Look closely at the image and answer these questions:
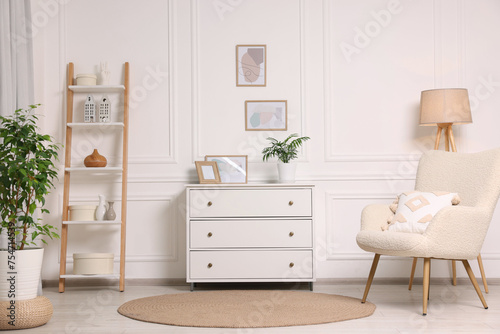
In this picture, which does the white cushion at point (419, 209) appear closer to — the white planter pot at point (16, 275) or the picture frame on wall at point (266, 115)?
the picture frame on wall at point (266, 115)

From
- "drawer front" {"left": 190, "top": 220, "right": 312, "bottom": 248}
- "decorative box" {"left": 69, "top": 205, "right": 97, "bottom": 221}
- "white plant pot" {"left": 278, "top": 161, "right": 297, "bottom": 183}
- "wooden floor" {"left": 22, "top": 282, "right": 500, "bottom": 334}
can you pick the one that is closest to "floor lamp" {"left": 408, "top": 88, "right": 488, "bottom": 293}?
"wooden floor" {"left": 22, "top": 282, "right": 500, "bottom": 334}

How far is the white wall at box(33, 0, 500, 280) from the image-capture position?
4.22 metres

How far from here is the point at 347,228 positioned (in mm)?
4223

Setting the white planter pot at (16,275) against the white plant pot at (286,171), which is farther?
the white plant pot at (286,171)

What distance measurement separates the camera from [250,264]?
3822mm

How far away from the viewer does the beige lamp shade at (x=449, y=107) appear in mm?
3871

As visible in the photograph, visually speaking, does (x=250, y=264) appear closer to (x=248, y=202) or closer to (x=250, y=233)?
(x=250, y=233)

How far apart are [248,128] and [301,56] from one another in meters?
0.68

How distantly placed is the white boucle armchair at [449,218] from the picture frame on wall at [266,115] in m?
1.10

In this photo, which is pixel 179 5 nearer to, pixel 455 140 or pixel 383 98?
pixel 383 98

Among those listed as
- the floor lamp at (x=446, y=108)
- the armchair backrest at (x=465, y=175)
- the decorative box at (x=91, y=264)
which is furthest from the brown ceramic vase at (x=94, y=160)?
the floor lamp at (x=446, y=108)

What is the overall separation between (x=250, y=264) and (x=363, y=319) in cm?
109

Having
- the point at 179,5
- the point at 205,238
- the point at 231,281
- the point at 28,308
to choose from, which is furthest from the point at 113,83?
the point at 28,308

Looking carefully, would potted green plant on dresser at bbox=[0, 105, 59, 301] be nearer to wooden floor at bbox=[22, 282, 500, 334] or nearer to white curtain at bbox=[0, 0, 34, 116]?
wooden floor at bbox=[22, 282, 500, 334]
